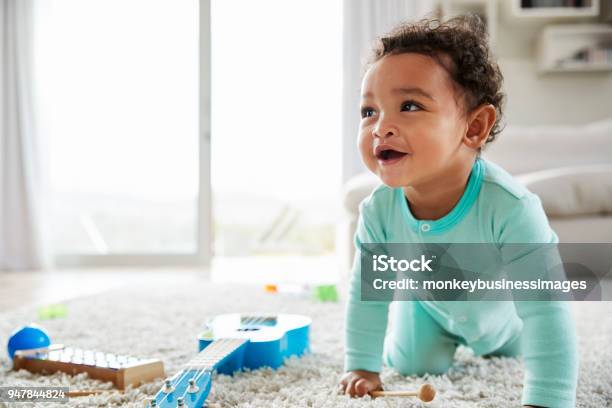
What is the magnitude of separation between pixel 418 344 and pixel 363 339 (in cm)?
14

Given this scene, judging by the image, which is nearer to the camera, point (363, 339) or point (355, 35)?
point (363, 339)

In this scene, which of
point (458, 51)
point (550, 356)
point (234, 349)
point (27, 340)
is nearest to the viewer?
point (550, 356)

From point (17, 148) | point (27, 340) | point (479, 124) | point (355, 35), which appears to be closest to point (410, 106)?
point (479, 124)

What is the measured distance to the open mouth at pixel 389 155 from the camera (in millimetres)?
872

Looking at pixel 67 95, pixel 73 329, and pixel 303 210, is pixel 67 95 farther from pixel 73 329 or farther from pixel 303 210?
pixel 73 329

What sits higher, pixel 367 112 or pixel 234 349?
pixel 367 112

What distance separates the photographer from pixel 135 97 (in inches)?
132

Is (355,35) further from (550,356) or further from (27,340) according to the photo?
(550,356)

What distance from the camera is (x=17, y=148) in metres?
3.07

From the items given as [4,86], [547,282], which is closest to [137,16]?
[4,86]

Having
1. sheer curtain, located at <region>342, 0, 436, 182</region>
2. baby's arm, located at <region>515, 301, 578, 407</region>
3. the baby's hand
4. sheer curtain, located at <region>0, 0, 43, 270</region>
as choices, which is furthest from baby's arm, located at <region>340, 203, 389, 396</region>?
sheer curtain, located at <region>0, 0, 43, 270</region>

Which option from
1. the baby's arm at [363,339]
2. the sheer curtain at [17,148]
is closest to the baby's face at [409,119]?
the baby's arm at [363,339]

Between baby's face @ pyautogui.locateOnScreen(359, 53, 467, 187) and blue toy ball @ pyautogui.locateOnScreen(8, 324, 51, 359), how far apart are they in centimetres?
68

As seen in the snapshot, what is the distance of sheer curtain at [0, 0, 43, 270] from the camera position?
3057 mm
